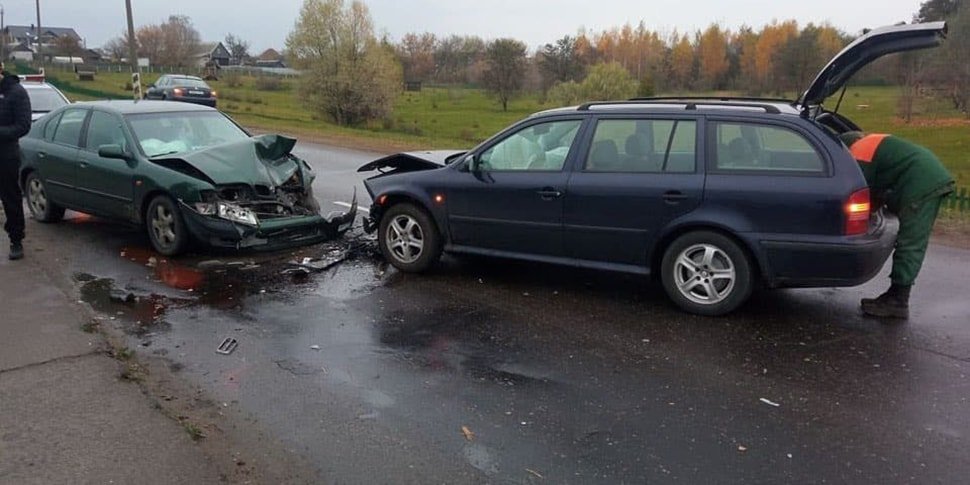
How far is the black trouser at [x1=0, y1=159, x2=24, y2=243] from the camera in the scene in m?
7.43

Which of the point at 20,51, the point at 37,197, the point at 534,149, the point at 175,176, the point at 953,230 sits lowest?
the point at 953,230

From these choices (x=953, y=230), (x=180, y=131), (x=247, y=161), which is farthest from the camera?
(x=953, y=230)

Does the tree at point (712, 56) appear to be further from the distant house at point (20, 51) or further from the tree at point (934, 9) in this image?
the distant house at point (20, 51)

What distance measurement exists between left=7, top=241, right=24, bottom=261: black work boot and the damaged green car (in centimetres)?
97

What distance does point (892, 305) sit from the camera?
5.95 meters

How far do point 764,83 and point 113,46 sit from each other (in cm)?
8819

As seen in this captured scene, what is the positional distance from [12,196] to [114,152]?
1022 mm

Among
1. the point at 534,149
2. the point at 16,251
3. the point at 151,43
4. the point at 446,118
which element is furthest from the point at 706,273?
the point at 151,43

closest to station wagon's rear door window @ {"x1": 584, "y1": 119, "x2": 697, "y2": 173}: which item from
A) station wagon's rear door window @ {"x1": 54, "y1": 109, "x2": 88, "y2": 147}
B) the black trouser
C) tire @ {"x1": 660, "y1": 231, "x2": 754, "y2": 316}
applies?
tire @ {"x1": 660, "y1": 231, "x2": 754, "y2": 316}

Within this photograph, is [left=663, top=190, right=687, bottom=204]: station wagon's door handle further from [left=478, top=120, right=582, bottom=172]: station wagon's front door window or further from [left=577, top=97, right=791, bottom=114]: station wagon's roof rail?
[left=478, top=120, right=582, bottom=172]: station wagon's front door window

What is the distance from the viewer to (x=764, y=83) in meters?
52.6

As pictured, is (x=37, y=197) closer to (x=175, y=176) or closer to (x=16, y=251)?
(x=16, y=251)

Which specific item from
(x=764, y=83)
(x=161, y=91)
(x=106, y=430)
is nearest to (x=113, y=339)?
(x=106, y=430)

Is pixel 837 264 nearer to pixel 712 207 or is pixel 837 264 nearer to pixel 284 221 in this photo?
pixel 712 207
